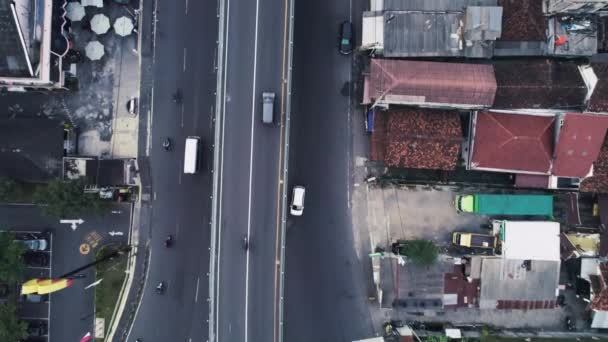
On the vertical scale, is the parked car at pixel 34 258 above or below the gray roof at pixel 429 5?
below

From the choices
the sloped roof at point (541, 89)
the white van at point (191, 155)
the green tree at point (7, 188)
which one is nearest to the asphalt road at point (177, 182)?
the white van at point (191, 155)

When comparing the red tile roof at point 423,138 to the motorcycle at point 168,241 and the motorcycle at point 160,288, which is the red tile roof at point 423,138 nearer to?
the motorcycle at point 168,241

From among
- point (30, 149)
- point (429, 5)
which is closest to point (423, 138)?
point (429, 5)

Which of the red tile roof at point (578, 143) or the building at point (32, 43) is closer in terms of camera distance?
the building at point (32, 43)

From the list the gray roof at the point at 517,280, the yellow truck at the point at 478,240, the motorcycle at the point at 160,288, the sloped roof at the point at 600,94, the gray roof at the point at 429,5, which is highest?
the gray roof at the point at 429,5

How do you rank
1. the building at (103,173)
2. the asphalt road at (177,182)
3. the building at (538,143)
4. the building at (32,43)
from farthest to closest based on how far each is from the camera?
the asphalt road at (177,182)
the building at (103,173)
the building at (538,143)
the building at (32,43)

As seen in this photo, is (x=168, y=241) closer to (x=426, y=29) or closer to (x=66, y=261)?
(x=66, y=261)

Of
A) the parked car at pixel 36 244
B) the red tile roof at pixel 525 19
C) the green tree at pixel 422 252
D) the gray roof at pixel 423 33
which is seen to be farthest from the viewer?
the parked car at pixel 36 244
